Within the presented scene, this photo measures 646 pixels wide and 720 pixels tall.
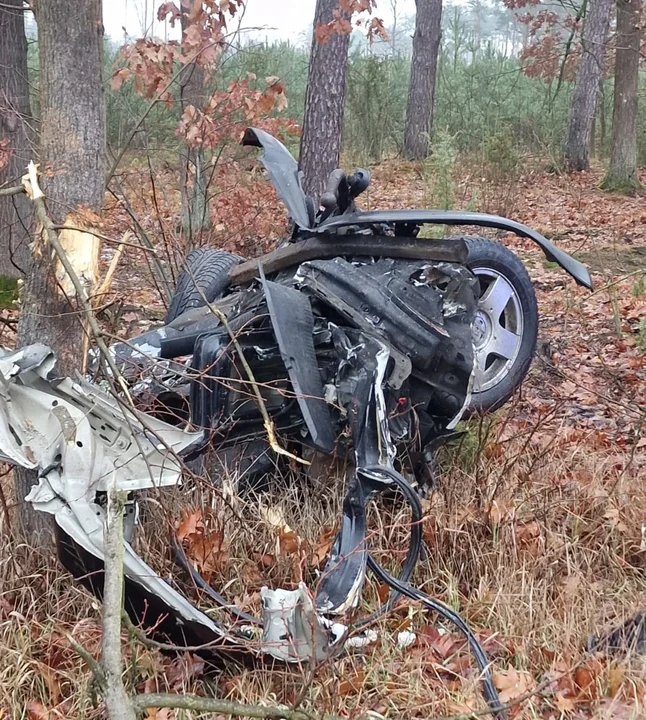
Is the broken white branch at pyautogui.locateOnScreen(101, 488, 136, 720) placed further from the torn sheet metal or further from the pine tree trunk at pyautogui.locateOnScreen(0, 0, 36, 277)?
the pine tree trunk at pyautogui.locateOnScreen(0, 0, 36, 277)

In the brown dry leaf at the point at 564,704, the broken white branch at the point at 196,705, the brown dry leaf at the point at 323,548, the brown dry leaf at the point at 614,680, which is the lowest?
the brown dry leaf at the point at 564,704

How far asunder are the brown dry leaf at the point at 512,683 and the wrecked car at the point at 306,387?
0.36 feet

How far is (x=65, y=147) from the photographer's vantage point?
314 centimetres

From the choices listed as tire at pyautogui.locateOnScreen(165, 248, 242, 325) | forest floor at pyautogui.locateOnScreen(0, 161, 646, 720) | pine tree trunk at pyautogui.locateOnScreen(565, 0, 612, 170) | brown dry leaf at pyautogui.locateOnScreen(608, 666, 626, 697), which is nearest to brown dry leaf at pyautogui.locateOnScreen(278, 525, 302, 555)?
forest floor at pyautogui.locateOnScreen(0, 161, 646, 720)

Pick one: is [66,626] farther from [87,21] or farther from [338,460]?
[87,21]

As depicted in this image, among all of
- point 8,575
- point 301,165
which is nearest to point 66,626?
point 8,575

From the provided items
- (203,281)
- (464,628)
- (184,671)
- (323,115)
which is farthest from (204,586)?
(323,115)

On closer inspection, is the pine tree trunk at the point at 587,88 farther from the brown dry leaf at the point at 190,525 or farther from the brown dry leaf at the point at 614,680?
the brown dry leaf at the point at 614,680

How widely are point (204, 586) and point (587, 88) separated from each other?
1241 cm

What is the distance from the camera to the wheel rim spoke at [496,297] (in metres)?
4.09

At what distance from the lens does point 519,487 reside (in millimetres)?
3695

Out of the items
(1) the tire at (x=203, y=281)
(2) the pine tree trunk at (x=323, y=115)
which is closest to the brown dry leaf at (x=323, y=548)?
(1) the tire at (x=203, y=281)

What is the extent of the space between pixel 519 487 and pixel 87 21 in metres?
2.76

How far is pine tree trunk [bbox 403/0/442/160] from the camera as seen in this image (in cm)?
1418
